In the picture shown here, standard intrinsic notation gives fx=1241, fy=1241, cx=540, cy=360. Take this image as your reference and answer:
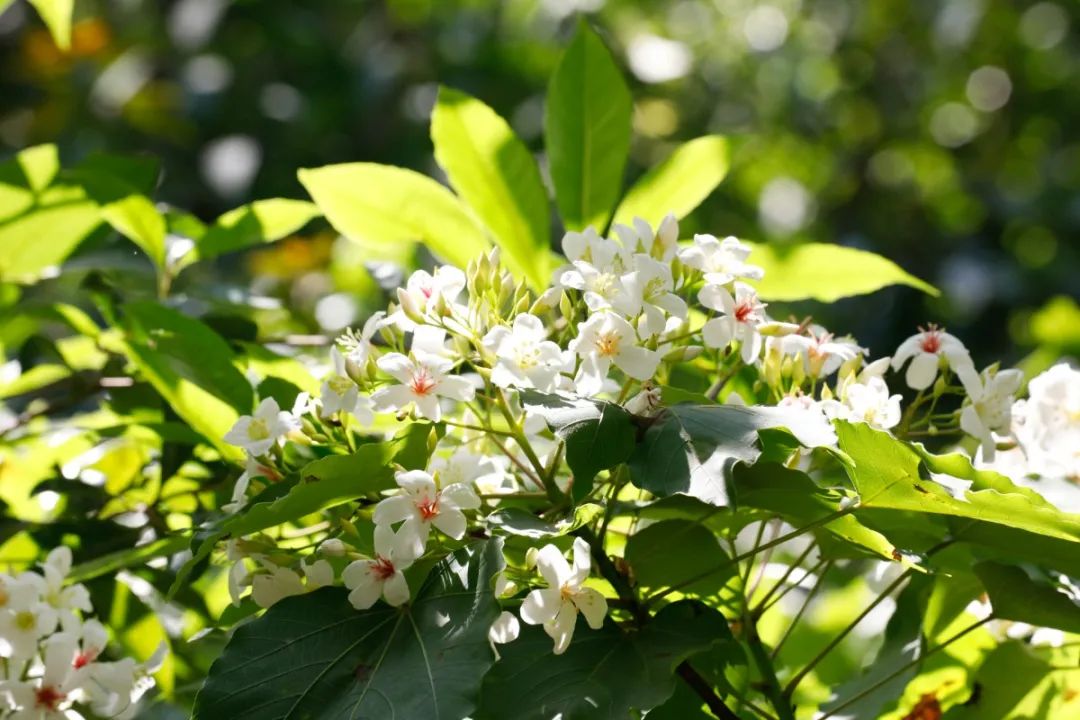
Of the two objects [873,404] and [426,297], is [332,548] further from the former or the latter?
[873,404]

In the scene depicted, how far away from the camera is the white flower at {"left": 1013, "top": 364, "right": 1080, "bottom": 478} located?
2.76 feet

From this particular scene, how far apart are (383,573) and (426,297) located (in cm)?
18

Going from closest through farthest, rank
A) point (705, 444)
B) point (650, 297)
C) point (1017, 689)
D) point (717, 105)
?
1. point (705, 444)
2. point (650, 297)
3. point (1017, 689)
4. point (717, 105)

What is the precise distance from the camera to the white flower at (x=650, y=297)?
718mm

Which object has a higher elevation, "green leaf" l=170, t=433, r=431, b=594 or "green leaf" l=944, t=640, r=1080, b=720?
"green leaf" l=170, t=433, r=431, b=594

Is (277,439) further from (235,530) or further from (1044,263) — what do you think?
(1044,263)

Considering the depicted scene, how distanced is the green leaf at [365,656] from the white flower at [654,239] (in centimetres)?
23

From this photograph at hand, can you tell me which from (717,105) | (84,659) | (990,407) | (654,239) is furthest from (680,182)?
(717,105)

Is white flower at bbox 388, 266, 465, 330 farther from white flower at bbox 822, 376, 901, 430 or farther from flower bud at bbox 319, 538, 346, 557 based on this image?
white flower at bbox 822, 376, 901, 430

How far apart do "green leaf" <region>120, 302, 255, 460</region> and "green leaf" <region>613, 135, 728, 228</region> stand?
33 centimetres

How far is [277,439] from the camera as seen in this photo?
2.53 feet

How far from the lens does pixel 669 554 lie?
753mm

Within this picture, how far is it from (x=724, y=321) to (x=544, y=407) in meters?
0.16

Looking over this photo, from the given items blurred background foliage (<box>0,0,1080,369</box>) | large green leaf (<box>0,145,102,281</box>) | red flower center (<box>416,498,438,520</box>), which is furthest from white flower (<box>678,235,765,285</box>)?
blurred background foliage (<box>0,0,1080,369</box>)
